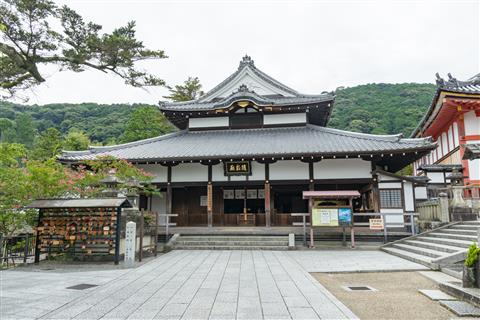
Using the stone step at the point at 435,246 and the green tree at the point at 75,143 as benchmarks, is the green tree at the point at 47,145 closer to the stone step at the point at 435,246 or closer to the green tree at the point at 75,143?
the green tree at the point at 75,143

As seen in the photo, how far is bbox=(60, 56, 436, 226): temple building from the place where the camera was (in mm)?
14820

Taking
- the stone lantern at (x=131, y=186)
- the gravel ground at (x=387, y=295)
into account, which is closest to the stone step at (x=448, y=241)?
the gravel ground at (x=387, y=295)

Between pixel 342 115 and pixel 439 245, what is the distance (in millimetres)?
44416

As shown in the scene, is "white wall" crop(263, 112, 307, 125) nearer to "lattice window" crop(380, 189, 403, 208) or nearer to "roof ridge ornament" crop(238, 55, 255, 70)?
"roof ridge ornament" crop(238, 55, 255, 70)

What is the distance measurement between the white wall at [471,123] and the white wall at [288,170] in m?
9.36

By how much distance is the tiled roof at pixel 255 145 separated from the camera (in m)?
14.4

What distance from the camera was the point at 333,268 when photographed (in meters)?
8.95

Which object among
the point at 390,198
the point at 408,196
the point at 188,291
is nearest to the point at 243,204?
the point at 390,198

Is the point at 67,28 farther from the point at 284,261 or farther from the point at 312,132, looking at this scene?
the point at 312,132

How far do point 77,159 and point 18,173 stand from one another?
5482 mm

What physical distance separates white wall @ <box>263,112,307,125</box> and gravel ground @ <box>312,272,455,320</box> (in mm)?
11941

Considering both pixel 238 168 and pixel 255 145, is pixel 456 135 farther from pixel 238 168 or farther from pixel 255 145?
pixel 238 168

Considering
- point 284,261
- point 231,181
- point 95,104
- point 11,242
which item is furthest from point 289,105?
point 95,104

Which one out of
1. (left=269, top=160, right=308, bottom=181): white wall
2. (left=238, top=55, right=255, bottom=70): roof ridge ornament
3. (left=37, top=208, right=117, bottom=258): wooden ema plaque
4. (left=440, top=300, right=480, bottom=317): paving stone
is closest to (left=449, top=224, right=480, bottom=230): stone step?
(left=440, top=300, right=480, bottom=317): paving stone
